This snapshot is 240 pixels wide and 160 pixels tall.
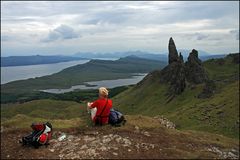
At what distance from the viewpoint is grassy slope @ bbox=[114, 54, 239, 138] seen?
85.2 meters

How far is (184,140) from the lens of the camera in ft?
107

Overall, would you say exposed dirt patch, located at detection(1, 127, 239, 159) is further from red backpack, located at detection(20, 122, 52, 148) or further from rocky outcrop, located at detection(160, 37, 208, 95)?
rocky outcrop, located at detection(160, 37, 208, 95)

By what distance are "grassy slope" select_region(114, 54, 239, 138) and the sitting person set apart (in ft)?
161

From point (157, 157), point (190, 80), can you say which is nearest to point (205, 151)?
point (157, 157)

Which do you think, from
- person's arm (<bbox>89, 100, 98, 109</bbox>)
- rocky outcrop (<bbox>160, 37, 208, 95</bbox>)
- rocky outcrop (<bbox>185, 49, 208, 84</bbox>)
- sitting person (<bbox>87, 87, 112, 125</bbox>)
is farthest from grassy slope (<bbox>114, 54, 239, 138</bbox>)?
person's arm (<bbox>89, 100, 98, 109</bbox>)

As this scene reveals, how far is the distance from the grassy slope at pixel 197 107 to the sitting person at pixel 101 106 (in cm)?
4902

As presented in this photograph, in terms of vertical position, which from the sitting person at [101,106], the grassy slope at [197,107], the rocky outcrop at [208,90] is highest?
the sitting person at [101,106]

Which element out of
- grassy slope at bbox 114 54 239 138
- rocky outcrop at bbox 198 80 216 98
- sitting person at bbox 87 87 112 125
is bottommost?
grassy slope at bbox 114 54 239 138

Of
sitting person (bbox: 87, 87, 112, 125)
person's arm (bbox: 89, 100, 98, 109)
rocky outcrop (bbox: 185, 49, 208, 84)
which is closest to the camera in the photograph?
sitting person (bbox: 87, 87, 112, 125)

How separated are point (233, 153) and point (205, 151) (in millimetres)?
4217

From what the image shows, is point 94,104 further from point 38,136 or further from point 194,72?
point 194,72

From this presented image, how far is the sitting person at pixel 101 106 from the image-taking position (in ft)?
98.1

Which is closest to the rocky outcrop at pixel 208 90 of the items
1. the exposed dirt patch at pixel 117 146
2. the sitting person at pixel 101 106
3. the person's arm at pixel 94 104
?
the exposed dirt patch at pixel 117 146

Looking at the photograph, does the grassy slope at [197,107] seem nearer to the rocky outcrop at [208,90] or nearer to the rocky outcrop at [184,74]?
the rocky outcrop at [208,90]
